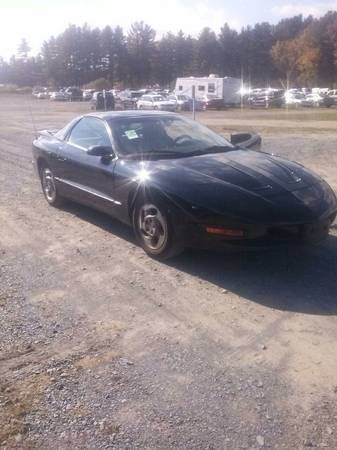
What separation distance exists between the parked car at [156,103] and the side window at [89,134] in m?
29.1

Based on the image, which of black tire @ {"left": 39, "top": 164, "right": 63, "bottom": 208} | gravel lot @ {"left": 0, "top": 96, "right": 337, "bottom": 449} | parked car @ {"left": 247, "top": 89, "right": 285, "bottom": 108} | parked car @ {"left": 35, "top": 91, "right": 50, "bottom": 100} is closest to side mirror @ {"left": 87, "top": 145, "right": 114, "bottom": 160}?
gravel lot @ {"left": 0, "top": 96, "right": 337, "bottom": 449}

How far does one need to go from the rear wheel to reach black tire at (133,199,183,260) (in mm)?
2202

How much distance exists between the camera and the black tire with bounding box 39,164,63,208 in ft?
21.2

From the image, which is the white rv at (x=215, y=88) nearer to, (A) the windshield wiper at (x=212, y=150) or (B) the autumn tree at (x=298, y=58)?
(B) the autumn tree at (x=298, y=58)

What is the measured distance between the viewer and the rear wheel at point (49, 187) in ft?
21.2

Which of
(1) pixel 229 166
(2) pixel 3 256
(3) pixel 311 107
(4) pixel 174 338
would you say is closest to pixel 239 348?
(4) pixel 174 338

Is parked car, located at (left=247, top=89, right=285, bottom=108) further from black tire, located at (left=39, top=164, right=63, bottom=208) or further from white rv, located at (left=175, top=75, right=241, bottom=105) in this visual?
black tire, located at (left=39, top=164, right=63, bottom=208)

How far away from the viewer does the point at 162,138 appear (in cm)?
520

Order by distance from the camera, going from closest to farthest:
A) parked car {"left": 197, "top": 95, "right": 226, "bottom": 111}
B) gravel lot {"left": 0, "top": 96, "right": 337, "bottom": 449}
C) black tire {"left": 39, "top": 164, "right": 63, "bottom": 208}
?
gravel lot {"left": 0, "top": 96, "right": 337, "bottom": 449}, black tire {"left": 39, "top": 164, "right": 63, "bottom": 208}, parked car {"left": 197, "top": 95, "right": 226, "bottom": 111}

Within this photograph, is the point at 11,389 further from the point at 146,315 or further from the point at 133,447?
the point at 146,315

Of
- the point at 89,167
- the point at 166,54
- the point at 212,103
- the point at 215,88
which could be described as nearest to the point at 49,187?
the point at 89,167

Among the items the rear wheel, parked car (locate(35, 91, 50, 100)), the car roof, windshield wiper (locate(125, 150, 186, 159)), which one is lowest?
parked car (locate(35, 91, 50, 100))

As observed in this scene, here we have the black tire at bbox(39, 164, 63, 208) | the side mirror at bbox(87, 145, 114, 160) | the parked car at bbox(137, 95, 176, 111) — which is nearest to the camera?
the side mirror at bbox(87, 145, 114, 160)

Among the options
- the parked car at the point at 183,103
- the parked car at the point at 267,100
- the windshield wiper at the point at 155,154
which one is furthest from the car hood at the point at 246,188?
the parked car at the point at 267,100
